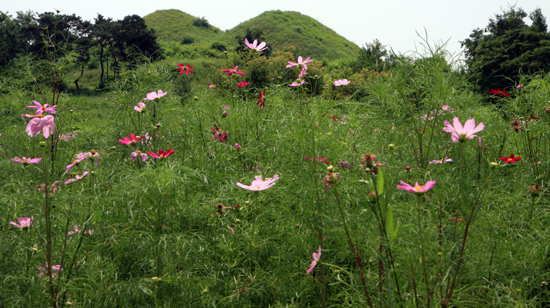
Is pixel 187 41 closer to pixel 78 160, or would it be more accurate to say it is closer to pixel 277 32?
pixel 277 32

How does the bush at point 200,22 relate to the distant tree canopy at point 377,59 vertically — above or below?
above

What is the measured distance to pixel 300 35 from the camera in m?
36.4

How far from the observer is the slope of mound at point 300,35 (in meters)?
33.8

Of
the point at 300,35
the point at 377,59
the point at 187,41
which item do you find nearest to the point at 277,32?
the point at 300,35

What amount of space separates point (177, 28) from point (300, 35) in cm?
1606

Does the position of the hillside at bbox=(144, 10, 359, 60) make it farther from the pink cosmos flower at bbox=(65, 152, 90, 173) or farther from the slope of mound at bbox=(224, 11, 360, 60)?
the pink cosmos flower at bbox=(65, 152, 90, 173)

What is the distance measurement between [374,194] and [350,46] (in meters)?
42.3

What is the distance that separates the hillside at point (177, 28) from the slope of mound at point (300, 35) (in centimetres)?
255

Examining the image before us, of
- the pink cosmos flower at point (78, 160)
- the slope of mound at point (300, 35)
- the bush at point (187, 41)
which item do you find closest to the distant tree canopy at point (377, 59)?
the pink cosmos flower at point (78, 160)

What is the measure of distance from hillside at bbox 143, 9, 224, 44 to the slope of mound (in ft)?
8.38

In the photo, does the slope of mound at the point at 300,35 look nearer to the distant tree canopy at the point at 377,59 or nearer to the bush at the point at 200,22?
the bush at the point at 200,22

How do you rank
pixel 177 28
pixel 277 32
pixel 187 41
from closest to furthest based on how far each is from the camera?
pixel 187 41, pixel 277 32, pixel 177 28

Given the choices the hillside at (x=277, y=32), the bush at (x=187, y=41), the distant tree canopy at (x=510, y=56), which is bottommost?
the distant tree canopy at (x=510, y=56)

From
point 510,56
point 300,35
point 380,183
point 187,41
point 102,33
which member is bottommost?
point 380,183
